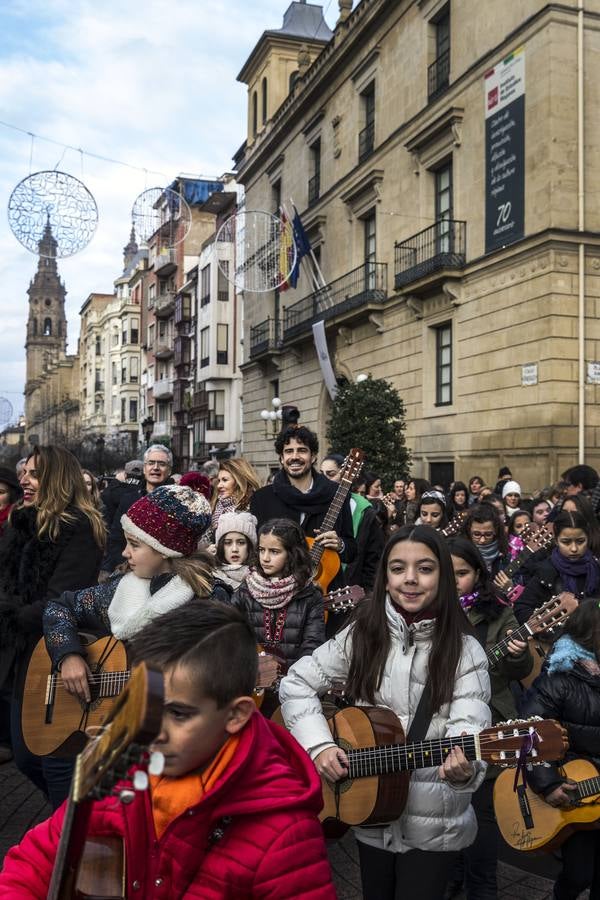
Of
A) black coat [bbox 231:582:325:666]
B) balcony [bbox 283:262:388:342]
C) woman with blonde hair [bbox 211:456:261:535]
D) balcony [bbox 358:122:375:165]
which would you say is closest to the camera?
black coat [bbox 231:582:325:666]

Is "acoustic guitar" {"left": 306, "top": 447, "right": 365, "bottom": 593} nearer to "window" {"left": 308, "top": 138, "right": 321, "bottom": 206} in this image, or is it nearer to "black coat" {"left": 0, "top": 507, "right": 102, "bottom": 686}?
"black coat" {"left": 0, "top": 507, "right": 102, "bottom": 686}

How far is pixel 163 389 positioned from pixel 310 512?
189 ft

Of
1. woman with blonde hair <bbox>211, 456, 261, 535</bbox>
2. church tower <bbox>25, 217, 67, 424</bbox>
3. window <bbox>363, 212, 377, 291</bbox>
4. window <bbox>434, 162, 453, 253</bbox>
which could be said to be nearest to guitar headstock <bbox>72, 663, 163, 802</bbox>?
woman with blonde hair <bbox>211, 456, 261, 535</bbox>

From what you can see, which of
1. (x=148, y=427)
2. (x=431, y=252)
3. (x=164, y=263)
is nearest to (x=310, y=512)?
(x=431, y=252)

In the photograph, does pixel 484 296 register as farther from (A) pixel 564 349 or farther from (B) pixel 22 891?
(B) pixel 22 891

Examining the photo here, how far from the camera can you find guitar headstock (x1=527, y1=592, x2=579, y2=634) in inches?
159

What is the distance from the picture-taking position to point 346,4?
27516 mm

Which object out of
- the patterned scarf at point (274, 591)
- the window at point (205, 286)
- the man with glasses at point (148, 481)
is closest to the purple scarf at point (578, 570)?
the patterned scarf at point (274, 591)

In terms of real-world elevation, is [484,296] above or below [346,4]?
below

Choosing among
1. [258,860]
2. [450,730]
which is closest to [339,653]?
[450,730]

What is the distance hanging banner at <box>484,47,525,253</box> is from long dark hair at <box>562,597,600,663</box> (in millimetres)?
15452

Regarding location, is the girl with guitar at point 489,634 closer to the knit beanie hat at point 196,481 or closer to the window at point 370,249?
the knit beanie hat at point 196,481

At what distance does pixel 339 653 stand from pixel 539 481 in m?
14.7

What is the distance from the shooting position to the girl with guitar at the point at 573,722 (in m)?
3.31
